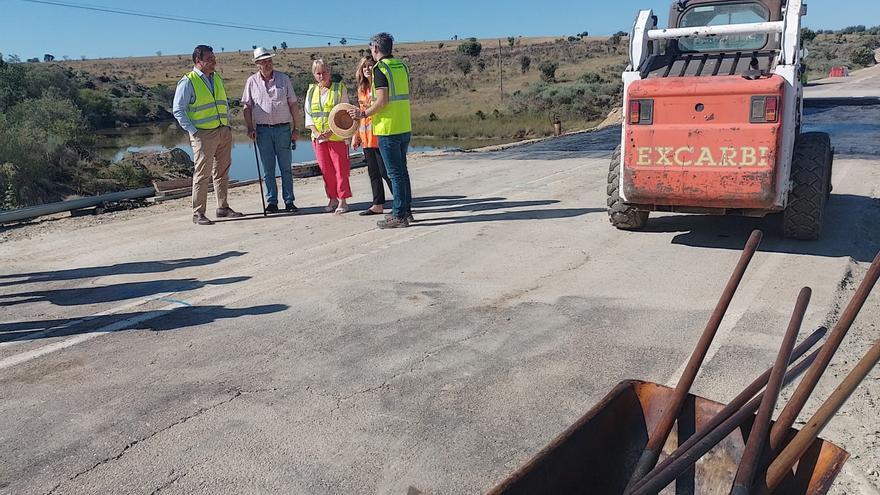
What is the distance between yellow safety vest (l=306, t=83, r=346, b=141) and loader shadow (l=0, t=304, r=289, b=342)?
13.1 ft

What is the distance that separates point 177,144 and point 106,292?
32127 millimetres

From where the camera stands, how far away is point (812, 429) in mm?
2311

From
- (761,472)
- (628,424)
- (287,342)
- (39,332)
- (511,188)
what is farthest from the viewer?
(511,188)

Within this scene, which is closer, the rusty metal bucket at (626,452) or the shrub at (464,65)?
the rusty metal bucket at (626,452)

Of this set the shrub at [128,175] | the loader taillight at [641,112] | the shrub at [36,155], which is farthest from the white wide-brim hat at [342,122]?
the shrub at [128,175]

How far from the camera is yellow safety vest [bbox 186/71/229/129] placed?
860cm

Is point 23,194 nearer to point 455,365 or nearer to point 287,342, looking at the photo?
point 287,342

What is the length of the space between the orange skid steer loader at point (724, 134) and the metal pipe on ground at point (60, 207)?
24.1 feet

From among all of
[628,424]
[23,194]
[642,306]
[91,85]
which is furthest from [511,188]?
[91,85]

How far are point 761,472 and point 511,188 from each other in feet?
28.5

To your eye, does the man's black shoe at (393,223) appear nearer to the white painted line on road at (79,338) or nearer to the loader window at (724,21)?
the white painted line on road at (79,338)

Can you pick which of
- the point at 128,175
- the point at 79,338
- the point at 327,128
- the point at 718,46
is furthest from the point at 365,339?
the point at 128,175

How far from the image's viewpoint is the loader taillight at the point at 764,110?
614 centimetres

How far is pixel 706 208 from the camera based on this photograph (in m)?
6.73
